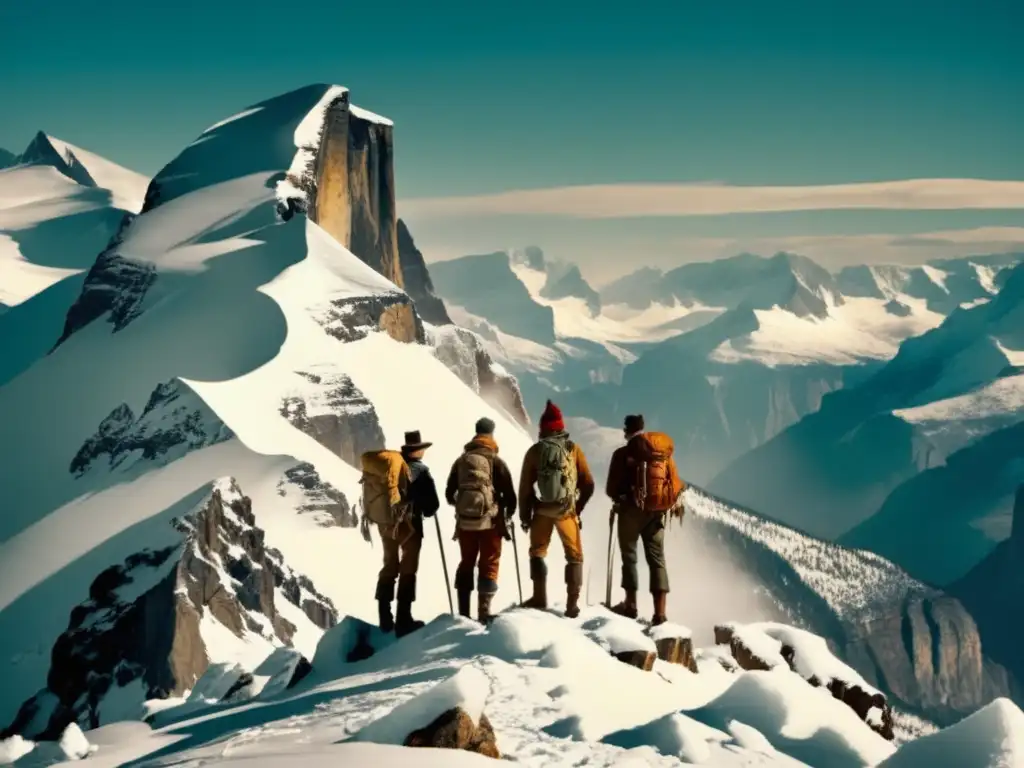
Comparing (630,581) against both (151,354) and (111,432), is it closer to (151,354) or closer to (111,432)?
(111,432)

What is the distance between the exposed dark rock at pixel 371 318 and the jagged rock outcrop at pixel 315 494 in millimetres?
39500

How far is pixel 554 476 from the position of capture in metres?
24.6

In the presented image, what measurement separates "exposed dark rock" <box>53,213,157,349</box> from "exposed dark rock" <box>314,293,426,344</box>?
87.1ft

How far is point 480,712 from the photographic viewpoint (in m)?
16.2

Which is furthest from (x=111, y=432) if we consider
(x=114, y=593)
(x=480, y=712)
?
(x=480, y=712)

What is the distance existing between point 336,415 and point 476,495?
12106 centimetres

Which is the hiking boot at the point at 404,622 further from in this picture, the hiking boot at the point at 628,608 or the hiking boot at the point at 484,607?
the hiking boot at the point at 628,608

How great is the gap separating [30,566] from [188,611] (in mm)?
37837

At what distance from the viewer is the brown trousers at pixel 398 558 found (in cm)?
2530

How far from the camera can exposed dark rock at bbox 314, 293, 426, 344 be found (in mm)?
161125

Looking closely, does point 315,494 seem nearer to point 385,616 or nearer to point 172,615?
point 172,615

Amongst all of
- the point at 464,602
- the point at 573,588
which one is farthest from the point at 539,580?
the point at 464,602

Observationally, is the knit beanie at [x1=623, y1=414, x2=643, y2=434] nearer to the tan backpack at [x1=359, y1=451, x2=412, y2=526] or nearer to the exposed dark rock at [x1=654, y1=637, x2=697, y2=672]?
the exposed dark rock at [x1=654, y1=637, x2=697, y2=672]

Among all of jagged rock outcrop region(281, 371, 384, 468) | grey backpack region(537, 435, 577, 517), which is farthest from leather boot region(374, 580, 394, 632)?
jagged rock outcrop region(281, 371, 384, 468)
